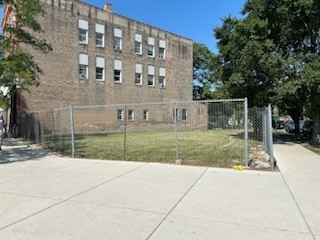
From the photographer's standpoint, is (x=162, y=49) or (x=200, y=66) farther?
(x=200, y=66)

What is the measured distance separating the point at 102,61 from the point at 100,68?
69cm

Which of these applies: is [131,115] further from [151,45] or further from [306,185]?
[306,185]

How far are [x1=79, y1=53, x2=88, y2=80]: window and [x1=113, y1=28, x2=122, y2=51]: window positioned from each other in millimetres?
3652

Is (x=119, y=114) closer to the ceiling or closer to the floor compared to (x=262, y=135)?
closer to the ceiling

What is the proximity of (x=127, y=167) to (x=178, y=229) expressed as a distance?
5318mm

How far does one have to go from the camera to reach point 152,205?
17.9 feet

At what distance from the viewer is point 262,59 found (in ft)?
56.3

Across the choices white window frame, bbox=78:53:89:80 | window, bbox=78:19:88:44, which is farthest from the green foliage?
window, bbox=78:19:88:44

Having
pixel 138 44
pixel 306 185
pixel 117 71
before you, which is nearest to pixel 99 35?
pixel 117 71

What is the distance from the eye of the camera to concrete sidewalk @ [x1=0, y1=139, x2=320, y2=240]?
4.24m

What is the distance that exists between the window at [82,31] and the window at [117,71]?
3610 millimetres

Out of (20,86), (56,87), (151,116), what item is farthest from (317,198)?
(151,116)

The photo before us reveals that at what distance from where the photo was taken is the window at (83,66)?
89.0 ft

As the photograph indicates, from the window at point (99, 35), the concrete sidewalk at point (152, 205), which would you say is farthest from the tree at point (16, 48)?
the window at point (99, 35)
